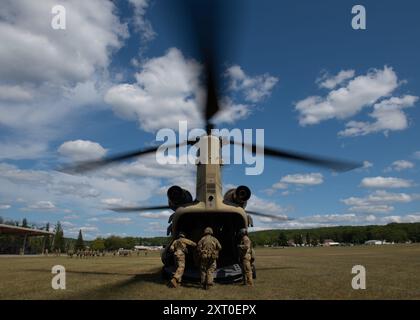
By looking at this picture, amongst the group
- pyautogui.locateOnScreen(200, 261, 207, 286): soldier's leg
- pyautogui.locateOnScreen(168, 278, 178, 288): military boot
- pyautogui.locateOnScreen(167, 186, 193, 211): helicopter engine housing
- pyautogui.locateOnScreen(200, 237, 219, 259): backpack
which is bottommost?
pyautogui.locateOnScreen(168, 278, 178, 288): military boot

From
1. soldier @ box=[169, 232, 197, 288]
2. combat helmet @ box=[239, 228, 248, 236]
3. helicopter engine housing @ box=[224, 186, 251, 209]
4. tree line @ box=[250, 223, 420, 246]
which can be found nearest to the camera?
soldier @ box=[169, 232, 197, 288]

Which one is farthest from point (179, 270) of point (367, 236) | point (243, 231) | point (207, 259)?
point (367, 236)

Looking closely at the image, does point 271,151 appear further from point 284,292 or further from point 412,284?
point 412,284

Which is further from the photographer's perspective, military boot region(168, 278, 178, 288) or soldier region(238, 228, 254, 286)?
soldier region(238, 228, 254, 286)

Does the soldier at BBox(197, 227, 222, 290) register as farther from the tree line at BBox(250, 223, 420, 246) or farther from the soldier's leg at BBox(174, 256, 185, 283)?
the tree line at BBox(250, 223, 420, 246)

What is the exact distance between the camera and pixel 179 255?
428 inches

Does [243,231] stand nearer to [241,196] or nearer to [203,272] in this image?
[241,196]

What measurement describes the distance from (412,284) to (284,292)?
5.00 m

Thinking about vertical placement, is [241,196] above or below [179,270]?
above

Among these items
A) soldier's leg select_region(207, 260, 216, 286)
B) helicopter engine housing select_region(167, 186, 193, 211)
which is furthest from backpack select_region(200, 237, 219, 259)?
helicopter engine housing select_region(167, 186, 193, 211)

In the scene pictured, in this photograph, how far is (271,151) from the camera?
11273 mm

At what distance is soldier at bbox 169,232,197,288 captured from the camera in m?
10.5

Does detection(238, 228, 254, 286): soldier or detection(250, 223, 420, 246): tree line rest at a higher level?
detection(238, 228, 254, 286): soldier
